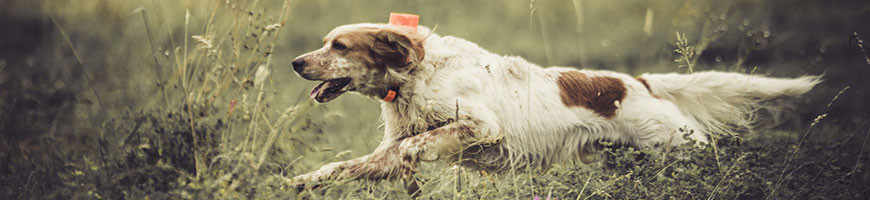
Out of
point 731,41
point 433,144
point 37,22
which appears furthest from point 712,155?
point 37,22

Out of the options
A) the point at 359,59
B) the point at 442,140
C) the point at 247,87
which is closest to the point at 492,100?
the point at 442,140

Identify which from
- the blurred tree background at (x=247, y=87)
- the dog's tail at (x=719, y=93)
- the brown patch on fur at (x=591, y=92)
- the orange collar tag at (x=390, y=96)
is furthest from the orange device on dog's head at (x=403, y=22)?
the dog's tail at (x=719, y=93)

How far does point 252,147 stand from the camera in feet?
10.6

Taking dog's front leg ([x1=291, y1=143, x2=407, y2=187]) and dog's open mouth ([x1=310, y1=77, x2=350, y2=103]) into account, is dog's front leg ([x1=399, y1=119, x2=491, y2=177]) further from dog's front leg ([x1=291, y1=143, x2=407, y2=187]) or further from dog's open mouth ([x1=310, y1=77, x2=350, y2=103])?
dog's open mouth ([x1=310, y1=77, x2=350, y2=103])

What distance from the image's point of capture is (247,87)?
356cm

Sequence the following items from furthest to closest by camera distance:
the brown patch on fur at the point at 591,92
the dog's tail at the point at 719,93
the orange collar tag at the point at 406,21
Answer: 1. the dog's tail at the point at 719,93
2. the brown patch on fur at the point at 591,92
3. the orange collar tag at the point at 406,21

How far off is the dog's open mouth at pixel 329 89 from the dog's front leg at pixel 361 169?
282 mm

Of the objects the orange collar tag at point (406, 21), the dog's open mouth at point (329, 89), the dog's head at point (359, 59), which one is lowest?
the dog's open mouth at point (329, 89)

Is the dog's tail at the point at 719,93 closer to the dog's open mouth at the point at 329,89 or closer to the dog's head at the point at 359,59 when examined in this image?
the dog's head at the point at 359,59

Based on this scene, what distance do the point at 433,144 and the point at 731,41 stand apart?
4.85m

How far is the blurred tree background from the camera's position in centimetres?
316

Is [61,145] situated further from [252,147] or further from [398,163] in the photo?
[398,163]

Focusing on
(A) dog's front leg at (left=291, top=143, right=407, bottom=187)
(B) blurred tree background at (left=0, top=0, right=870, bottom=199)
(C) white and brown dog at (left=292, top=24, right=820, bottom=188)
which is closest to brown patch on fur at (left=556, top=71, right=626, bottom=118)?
(C) white and brown dog at (left=292, top=24, right=820, bottom=188)

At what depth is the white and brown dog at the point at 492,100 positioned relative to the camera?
308 centimetres
